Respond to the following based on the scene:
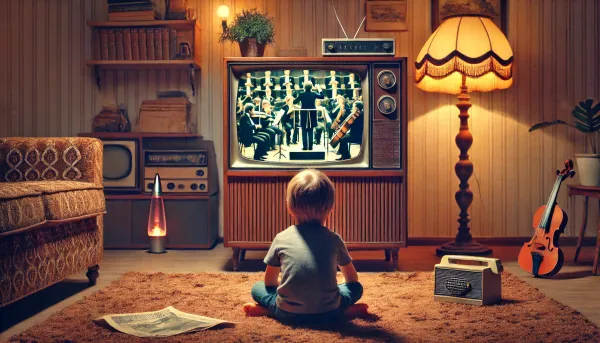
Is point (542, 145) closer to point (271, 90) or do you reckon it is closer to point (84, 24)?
point (271, 90)

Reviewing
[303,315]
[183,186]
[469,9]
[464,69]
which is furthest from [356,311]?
[469,9]

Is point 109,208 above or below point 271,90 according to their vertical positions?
below

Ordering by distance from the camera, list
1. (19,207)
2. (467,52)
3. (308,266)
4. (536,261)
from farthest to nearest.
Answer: (467,52) → (536,261) → (19,207) → (308,266)

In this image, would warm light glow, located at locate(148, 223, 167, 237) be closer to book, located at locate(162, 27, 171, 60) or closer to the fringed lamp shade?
book, located at locate(162, 27, 171, 60)

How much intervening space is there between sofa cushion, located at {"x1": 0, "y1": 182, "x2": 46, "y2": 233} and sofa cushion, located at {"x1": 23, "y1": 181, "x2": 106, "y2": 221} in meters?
0.04

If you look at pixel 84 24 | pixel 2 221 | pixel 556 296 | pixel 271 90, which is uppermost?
pixel 84 24

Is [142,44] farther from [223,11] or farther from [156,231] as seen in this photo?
[156,231]

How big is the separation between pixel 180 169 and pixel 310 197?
6.68 ft

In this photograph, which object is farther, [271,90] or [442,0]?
[442,0]

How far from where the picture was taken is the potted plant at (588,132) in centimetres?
359

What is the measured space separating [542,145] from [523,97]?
323 millimetres

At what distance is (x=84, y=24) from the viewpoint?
173 inches

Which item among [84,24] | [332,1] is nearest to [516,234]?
[332,1]

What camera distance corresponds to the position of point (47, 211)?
250cm
